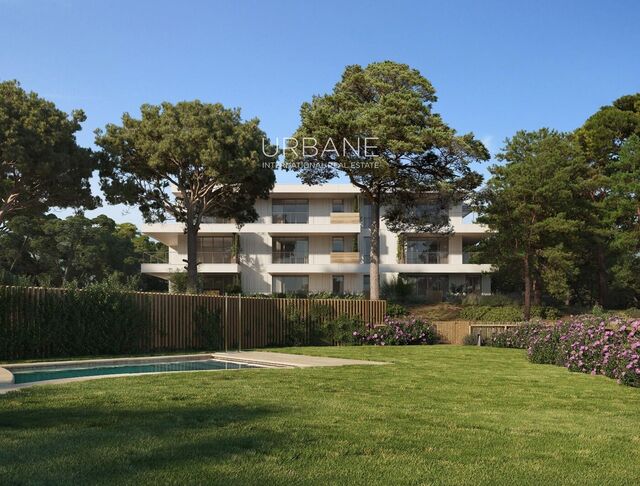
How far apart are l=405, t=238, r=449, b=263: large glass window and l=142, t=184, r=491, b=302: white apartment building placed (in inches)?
3.0

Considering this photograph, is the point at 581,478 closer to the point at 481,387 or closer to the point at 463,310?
the point at 481,387

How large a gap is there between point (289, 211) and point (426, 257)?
36.2ft

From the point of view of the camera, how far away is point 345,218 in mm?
46688

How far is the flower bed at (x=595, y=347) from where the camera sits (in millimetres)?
11812

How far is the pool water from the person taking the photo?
1243 centimetres

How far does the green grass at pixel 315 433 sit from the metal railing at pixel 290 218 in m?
36.9

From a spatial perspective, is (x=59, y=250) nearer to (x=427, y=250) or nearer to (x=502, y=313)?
(x=427, y=250)

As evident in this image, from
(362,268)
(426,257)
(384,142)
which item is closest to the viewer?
(384,142)

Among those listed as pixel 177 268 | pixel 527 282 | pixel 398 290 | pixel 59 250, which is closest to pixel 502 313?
pixel 527 282

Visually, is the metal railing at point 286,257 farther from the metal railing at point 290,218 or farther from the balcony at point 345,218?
the balcony at point 345,218

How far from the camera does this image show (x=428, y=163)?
31609 millimetres

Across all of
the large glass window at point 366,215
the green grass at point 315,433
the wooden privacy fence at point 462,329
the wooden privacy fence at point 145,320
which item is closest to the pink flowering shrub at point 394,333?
the wooden privacy fence at point 145,320

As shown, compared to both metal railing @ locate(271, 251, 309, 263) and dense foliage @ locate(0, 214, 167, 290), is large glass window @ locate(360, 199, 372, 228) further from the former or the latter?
dense foliage @ locate(0, 214, 167, 290)

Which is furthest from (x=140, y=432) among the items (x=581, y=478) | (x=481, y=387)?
(x=481, y=387)
